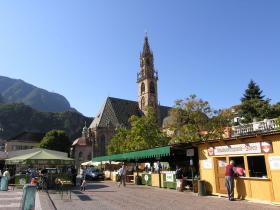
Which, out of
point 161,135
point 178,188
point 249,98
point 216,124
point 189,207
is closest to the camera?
point 189,207

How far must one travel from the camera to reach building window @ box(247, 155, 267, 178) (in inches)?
594

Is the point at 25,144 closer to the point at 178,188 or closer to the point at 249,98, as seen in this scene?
the point at 249,98

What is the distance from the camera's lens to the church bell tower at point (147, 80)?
85.2 m

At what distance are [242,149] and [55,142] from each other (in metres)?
61.2

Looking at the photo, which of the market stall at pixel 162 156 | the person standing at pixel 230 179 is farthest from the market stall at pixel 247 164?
the market stall at pixel 162 156

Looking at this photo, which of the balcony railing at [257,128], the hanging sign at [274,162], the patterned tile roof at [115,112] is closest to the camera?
the hanging sign at [274,162]

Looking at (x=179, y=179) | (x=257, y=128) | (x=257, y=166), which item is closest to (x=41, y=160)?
(x=179, y=179)

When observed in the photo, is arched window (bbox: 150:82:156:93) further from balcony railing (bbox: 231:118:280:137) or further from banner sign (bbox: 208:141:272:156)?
banner sign (bbox: 208:141:272:156)

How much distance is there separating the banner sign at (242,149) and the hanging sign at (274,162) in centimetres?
38

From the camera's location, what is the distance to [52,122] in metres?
138

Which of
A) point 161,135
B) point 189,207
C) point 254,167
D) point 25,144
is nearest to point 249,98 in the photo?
point 161,135

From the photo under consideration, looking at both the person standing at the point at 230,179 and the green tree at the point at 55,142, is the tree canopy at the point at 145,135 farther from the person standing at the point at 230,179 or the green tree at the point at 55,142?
the green tree at the point at 55,142

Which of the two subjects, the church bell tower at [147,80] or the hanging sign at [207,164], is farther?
the church bell tower at [147,80]

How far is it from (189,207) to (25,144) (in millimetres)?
87032
